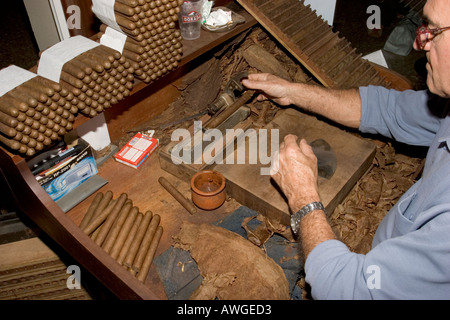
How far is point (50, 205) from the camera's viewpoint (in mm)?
2066

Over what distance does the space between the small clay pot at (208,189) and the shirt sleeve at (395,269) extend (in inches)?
31.0

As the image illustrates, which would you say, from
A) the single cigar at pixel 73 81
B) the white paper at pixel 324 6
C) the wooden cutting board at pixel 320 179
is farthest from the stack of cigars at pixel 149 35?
the white paper at pixel 324 6

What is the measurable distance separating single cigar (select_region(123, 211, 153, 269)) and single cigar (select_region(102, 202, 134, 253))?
0.38ft

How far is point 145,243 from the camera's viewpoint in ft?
7.23

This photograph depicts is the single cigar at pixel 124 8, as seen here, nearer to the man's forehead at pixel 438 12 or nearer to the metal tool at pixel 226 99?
the metal tool at pixel 226 99

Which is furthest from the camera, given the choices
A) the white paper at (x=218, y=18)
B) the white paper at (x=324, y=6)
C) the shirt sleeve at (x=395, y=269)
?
the white paper at (x=324, y=6)

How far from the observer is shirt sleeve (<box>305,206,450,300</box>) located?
1.50m

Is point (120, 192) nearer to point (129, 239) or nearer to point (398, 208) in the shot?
point (129, 239)

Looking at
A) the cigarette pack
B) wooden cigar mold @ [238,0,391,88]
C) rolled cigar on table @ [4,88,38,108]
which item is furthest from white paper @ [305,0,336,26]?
rolled cigar on table @ [4,88,38,108]

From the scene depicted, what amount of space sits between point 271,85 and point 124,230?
4.92ft

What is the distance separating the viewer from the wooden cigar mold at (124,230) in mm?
2129

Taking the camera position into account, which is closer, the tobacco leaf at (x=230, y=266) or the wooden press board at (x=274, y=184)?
the tobacco leaf at (x=230, y=266)
